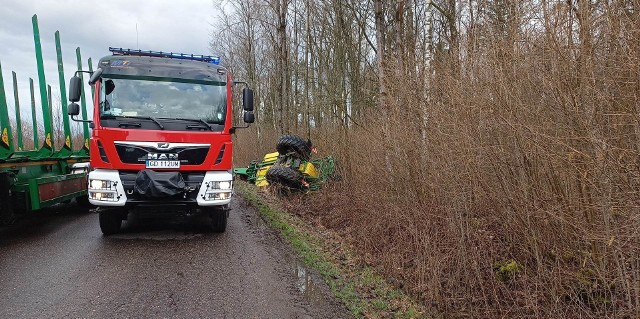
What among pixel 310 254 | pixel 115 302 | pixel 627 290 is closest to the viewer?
pixel 627 290

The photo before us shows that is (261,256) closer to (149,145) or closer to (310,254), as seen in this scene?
(310,254)

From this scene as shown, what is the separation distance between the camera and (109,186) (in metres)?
6.06

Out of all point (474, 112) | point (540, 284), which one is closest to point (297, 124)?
point (474, 112)

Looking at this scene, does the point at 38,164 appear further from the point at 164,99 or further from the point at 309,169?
the point at 309,169

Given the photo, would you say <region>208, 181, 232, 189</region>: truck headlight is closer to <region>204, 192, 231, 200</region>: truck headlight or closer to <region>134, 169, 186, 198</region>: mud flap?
<region>204, 192, 231, 200</region>: truck headlight

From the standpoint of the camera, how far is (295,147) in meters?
12.0

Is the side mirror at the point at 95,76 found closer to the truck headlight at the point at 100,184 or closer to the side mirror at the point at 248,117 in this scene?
the truck headlight at the point at 100,184

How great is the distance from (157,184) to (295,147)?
6155 millimetres

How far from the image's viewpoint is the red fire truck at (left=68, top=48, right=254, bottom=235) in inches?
241

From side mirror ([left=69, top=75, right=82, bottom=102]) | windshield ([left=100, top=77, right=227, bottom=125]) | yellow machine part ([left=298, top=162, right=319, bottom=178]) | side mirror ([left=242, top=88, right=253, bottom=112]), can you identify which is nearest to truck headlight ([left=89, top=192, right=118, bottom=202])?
windshield ([left=100, top=77, right=227, bottom=125])

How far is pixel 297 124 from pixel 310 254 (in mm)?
12079

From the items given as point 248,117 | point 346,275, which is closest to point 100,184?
point 248,117

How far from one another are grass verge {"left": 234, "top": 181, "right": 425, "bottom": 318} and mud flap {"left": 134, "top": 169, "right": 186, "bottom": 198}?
192cm

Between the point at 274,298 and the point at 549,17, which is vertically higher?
the point at 549,17
